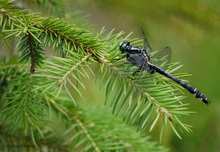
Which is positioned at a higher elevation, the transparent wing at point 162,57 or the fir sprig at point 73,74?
the transparent wing at point 162,57

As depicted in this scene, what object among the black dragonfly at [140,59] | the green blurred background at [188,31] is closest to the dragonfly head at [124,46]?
the black dragonfly at [140,59]

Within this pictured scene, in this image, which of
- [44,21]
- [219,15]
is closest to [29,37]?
[44,21]

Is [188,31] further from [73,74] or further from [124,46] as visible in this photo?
[73,74]

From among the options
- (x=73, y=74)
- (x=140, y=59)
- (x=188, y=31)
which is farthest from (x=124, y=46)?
(x=188, y=31)

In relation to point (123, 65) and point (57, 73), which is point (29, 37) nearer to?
point (57, 73)

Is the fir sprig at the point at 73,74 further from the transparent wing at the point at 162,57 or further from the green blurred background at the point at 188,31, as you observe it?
the green blurred background at the point at 188,31

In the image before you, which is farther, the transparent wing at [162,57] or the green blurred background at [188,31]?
the green blurred background at [188,31]

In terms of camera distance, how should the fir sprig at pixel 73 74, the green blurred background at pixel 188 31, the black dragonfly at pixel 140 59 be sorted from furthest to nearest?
1. the green blurred background at pixel 188 31
2. the black dragonfly at pixel 140 59
3. the fir sprig at pixel 73 74

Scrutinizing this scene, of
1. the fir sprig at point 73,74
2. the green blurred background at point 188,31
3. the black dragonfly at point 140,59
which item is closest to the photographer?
the fir sprig at point 73,74
